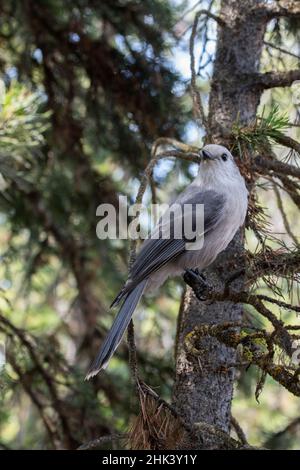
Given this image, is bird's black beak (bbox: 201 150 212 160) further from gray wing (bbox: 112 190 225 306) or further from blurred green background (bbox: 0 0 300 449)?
blurred green background (bbox: 0 0 300 449)

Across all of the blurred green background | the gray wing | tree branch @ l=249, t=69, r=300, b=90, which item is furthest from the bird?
the blurred green background

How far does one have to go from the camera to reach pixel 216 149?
3369 mm

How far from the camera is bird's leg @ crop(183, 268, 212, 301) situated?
3.06m

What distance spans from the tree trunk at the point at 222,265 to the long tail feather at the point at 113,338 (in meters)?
0.29

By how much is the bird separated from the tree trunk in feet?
0.32

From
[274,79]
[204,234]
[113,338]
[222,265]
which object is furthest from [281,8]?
[113,338]

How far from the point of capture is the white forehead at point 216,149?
336 centimetres

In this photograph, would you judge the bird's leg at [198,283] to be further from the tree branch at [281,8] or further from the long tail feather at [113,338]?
the tree branch at [281,8]

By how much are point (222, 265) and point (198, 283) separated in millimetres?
256

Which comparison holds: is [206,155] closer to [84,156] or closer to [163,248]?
[163,248]

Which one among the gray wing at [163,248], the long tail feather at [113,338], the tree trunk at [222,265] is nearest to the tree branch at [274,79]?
the tree trunk at [222,265]

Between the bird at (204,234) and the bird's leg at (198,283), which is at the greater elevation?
the bird at (204,234)

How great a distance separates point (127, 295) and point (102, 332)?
2.13m

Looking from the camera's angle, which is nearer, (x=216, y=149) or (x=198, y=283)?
(x=198, y=283)
